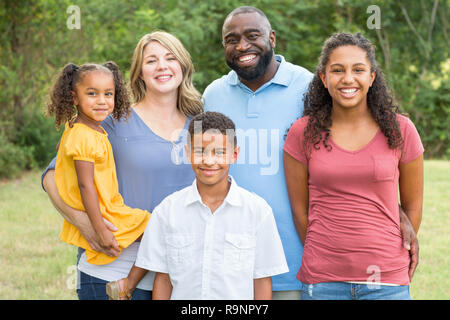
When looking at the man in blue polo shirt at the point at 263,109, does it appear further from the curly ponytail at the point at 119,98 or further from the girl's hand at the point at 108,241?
the girl's hand at the point at 108,241

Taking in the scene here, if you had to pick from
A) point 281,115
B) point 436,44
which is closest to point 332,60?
point 281,115

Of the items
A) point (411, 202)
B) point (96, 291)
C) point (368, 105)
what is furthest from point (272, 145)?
point (96, 291)

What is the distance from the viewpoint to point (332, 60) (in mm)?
2479

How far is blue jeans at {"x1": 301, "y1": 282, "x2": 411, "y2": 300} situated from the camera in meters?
2.32

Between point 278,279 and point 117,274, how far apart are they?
0.79 m

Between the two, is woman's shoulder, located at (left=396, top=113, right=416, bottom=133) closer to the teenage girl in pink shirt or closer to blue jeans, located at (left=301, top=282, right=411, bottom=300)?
the teenage girl in pink shirt

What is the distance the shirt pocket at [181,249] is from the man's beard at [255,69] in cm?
93

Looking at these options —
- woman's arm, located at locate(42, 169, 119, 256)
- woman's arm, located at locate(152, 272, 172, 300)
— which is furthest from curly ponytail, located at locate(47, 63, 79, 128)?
woman's arm, located at locate(152, 272, 172, 300)

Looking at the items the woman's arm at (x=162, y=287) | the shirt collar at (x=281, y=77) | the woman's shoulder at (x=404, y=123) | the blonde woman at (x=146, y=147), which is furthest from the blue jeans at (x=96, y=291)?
the woman's shoulder at (x=404, y=123)

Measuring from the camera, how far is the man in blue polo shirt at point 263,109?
2693 mm

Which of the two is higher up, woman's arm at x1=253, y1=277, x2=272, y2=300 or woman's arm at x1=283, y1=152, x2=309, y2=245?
woman's arm at x1=283, y1=152, x2=309, y2=245

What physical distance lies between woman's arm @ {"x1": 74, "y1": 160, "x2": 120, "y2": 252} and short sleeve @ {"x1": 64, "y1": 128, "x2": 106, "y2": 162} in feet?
0.10

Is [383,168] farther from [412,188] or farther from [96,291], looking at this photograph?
[96,291]
